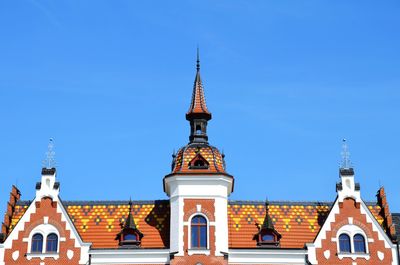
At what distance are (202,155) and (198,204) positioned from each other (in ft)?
12.2

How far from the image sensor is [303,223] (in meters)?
57.8

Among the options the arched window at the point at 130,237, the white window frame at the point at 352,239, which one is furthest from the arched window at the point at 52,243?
the white window frame at the point at 352,239

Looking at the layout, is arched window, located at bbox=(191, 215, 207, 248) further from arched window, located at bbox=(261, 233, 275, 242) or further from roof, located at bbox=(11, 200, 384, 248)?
arched window, located at bbox=(261, 233, 275, 242)

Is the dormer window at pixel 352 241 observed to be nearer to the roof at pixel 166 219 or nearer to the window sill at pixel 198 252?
the roof at pixel 166 219

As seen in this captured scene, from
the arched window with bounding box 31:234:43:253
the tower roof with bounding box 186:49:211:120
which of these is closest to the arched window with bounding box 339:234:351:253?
the tower roof with bounding box 186:49:211:120

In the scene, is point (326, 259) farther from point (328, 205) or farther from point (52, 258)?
point (52, 258)

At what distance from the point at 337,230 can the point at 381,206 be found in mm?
5143

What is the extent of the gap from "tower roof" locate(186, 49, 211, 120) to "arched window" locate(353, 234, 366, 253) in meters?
14.2

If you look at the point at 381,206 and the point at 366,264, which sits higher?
the point at 381,206

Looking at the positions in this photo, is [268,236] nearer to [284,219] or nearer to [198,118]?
[284,219]

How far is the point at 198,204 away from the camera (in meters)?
55.4

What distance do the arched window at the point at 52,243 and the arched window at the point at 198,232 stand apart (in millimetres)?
9398

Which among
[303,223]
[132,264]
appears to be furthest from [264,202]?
[132,264]

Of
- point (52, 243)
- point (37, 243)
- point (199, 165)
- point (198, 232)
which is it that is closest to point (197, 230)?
point (198, 232)
